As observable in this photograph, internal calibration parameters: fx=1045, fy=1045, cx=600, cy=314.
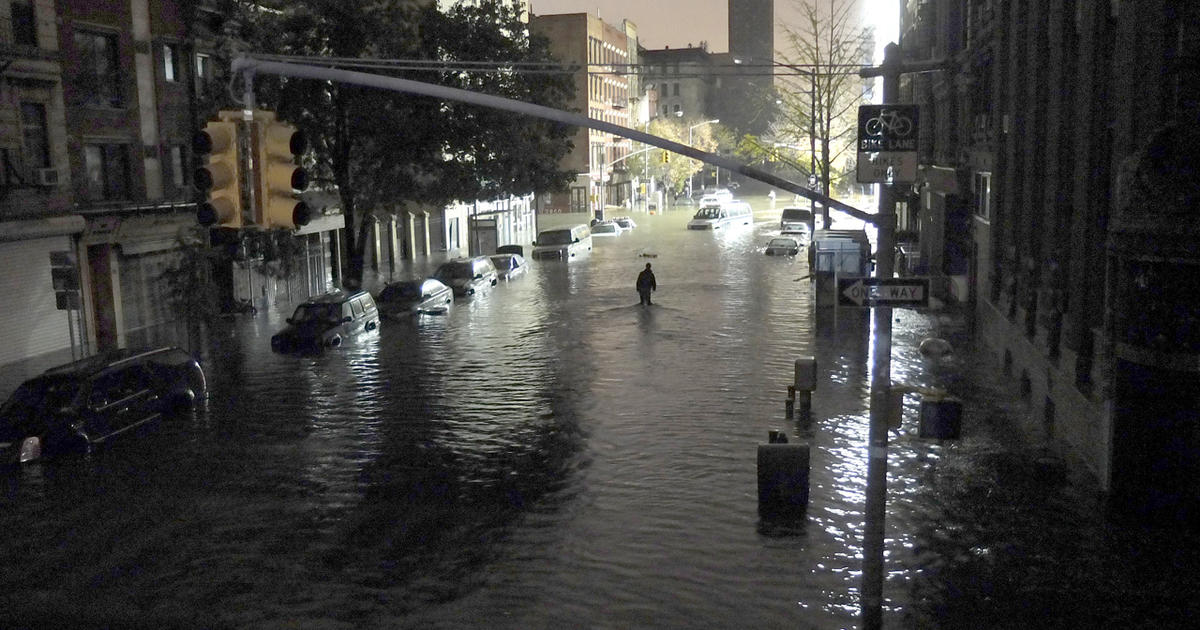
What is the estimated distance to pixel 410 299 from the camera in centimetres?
3306

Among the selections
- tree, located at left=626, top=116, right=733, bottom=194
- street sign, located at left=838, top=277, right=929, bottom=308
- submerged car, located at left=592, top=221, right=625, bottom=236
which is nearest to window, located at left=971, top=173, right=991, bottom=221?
street sign, located at left=838, top=277, right=929, bottom=308

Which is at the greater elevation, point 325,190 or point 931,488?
point 325,190

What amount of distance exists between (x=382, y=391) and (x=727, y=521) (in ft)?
35.1

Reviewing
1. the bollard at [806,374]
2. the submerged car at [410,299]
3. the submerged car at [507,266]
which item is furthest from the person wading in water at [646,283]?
the bollard at [806,374]

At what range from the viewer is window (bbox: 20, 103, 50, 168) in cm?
2588

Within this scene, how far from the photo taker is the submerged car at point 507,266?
150 ft

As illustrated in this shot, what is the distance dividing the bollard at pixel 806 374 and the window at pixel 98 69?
2097cm

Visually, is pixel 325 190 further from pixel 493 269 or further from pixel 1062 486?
pixel 1062 486

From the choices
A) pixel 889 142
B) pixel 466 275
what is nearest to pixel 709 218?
pixel 466 275

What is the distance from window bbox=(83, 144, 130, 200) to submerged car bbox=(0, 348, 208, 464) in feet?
37.9

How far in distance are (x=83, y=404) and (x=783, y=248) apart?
41063 millimetres

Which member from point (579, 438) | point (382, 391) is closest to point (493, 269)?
point (382, 391)

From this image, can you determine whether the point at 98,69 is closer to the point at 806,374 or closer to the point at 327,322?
the point at 327,322

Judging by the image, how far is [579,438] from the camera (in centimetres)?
1761
